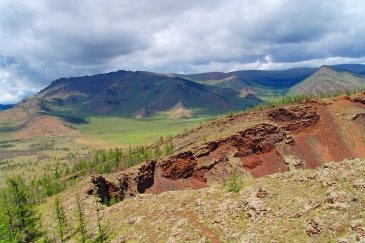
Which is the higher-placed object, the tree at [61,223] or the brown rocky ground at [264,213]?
the brown rocky ground at [264,213]

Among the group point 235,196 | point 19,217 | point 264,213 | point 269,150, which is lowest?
point 269,150

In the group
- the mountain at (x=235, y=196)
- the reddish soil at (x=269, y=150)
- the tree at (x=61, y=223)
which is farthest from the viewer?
the reddish soil at (x=269, y=150)

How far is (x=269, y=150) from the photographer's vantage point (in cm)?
18238

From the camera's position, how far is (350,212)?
203ft

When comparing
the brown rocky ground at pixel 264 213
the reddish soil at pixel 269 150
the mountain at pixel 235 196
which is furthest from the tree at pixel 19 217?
the reddish soil at pixel 269 150

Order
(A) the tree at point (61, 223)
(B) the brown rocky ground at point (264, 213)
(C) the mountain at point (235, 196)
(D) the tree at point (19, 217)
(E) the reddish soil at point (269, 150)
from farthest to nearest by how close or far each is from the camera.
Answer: (E) the reddish soil at point (269, 150) < (D) the tree at point (19, 217) < (A) the tree at point (61, 223) < (C) the mountain at point (235, 196) < (B) the brown rocky ground at point (264, 213)

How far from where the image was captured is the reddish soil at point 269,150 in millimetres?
170875

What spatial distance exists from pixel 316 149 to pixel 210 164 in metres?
48.5

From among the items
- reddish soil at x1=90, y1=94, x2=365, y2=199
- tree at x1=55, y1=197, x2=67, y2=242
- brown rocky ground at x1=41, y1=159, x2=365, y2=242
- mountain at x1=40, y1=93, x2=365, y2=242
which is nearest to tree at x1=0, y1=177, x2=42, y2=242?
tree at x1=55, y1=197, x2=67, y2=242

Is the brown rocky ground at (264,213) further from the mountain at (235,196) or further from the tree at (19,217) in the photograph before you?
the tree at (19,217)

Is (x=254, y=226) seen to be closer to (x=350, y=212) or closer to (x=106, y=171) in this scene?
(x=350, y=212)

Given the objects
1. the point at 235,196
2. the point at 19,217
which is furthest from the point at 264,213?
the point at 19,217

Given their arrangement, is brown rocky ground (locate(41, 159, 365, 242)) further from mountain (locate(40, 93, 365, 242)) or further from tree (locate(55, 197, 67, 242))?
tree (locate(55, 197, 67, 242))

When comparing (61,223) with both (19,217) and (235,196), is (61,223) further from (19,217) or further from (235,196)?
(235,196)
